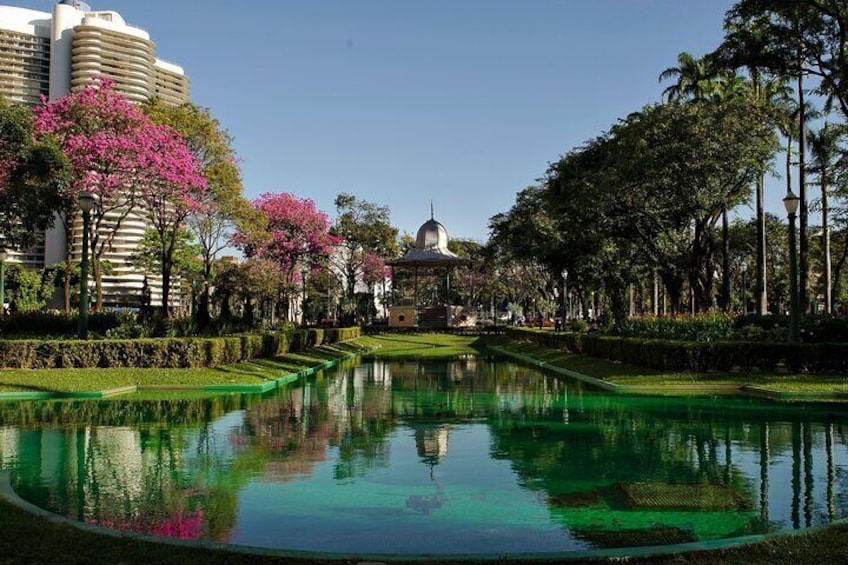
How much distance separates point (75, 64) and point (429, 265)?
204ft

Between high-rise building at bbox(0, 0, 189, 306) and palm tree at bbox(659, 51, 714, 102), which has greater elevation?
high-rise building at bbox(0, 0, 189, 306)

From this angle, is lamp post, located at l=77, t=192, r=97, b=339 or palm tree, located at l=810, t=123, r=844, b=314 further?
palm tree, located at l=810, t=123, r=844, b=314

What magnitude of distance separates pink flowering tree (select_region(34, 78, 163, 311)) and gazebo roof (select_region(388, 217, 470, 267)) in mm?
36719

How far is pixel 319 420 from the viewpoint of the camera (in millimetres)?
16047

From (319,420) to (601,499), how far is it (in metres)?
8.41

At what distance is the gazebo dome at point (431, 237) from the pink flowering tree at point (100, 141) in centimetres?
4190

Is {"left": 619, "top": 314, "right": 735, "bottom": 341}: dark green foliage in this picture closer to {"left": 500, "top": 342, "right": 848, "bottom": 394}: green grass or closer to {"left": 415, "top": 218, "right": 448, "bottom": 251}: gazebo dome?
{"left": 500, "top": 342, "right": 848, "bottom": 394}: green grass

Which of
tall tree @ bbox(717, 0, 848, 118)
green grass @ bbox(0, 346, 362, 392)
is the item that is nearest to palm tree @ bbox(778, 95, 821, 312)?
tall tree @ bbox(717, 0, 848, 118)

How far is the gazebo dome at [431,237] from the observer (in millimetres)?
70812

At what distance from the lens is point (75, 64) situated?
96.8 meters

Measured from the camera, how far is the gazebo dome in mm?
70812

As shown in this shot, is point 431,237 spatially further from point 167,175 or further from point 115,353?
point 115,353

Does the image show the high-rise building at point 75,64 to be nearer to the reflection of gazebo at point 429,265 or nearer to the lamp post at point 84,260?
the reflection of gazebo at point 429,265

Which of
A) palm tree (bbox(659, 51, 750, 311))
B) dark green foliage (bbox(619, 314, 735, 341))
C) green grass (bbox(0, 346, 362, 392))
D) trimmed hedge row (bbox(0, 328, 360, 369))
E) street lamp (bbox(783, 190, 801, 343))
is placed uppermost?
palm tree (bbox(659, 51, 750, 311))
